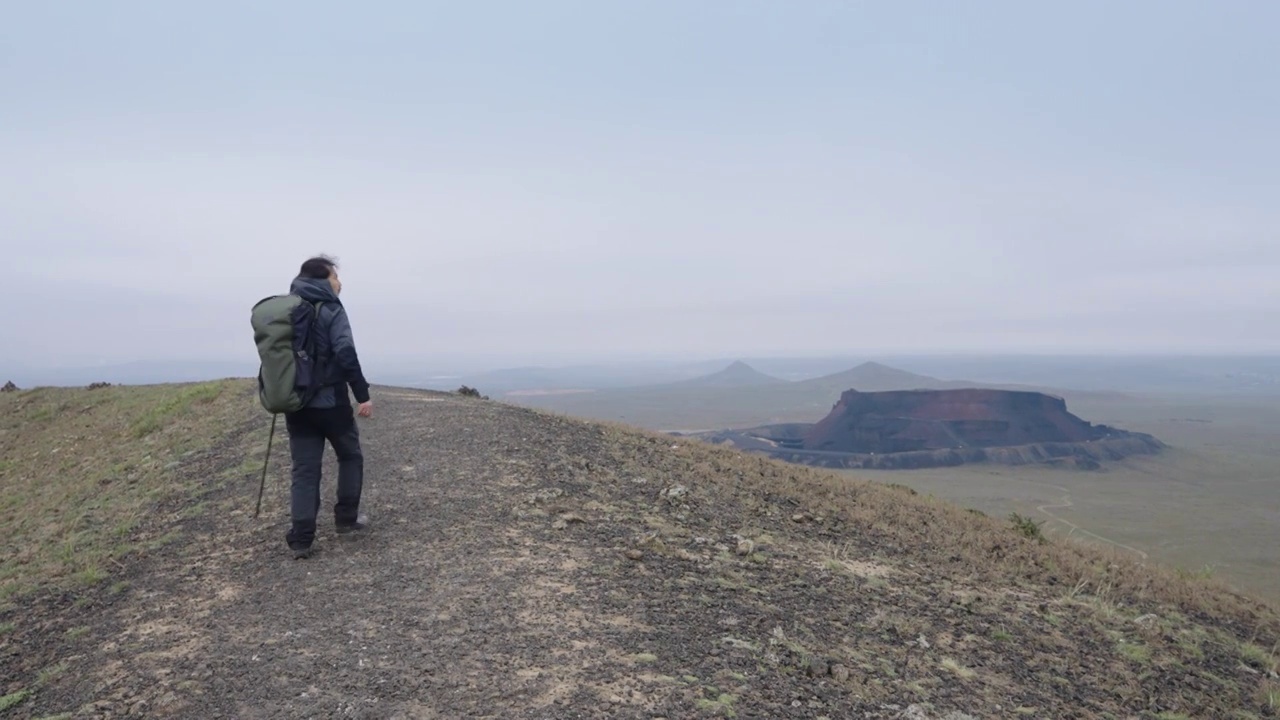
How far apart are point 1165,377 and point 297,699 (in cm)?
23367

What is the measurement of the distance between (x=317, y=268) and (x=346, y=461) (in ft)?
5.58

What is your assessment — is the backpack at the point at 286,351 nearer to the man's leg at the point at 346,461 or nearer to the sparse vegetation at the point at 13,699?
the man's leg at the point at 346,461

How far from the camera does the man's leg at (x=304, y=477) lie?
644 centimetres

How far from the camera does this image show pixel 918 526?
1038 centimetres

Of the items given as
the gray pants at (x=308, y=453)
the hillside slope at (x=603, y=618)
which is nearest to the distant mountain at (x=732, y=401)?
the hillside slope at (x=603, y=618)

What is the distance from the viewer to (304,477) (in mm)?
6465

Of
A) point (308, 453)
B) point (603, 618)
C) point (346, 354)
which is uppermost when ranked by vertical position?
point (346, 354)

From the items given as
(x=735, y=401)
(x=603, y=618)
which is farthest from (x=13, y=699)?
(x=735, y=401)

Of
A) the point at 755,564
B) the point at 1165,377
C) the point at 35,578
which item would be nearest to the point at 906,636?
the point at 755,564

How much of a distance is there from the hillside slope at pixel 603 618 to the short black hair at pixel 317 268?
7.75 ft

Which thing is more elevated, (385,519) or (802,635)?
(385,519)

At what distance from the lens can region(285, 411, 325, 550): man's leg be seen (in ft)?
21.1

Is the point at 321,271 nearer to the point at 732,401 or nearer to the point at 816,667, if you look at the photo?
the point at 816,667

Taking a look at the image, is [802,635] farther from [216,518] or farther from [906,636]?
[216,518]
